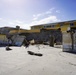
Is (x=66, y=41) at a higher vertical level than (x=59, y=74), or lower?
higher

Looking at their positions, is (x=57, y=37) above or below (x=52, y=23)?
below

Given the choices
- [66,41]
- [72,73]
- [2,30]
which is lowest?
[72,73]

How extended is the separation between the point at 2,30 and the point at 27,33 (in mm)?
13755

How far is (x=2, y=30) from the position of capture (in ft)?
157

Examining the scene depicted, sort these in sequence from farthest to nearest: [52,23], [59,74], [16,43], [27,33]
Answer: [52,23], [27,33], [16,43], [59,74]

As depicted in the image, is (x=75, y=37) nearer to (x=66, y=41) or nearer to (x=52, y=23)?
(x=66, y=41)

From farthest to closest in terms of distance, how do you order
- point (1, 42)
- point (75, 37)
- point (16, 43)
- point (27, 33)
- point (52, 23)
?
1. point (52, 23)
2. point (27, 33)
3. point (1, 42)
4. point (16, 43)
5. point (75, 37)

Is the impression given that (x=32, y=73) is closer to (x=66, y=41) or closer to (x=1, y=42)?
(x=66, y=41)

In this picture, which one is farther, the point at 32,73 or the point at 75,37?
the point at 75,37

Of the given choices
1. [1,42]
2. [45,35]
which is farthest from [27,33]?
[1,42]

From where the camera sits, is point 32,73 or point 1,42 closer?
point 32,73

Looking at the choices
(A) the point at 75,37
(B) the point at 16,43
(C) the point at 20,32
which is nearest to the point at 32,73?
(A) the point at 75,37

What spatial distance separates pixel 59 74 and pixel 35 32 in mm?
31022

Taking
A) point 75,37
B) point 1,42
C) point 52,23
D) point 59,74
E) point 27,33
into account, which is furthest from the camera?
point 52,23
